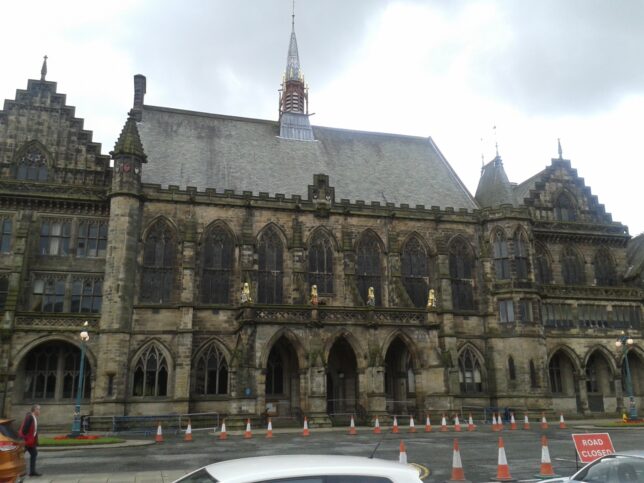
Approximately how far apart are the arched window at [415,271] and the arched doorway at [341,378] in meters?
5.87

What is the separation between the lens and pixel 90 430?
94.9 feet

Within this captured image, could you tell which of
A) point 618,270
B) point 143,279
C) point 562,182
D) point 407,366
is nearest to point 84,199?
point 143,279

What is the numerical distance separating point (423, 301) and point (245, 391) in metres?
14.0

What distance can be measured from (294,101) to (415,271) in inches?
688

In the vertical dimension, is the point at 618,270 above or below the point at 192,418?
above

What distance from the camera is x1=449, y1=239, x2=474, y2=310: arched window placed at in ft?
126

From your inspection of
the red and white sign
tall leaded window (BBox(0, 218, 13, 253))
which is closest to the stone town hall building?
tall leaded window (BBox(0, 218, 13, 253))

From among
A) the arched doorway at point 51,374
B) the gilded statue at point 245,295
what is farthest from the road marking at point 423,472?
the arched doorway at point 51,374

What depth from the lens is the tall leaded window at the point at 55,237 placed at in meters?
32.9

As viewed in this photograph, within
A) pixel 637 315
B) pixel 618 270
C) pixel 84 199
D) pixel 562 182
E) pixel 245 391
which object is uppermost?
pixel 562 182

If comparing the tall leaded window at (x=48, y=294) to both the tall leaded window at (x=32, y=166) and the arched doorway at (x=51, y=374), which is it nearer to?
the arched doorway at (x=51, y=374)

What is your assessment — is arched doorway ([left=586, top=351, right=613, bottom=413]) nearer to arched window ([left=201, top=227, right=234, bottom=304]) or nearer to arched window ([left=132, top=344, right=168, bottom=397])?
arched window ([left=201, top=227, right=234, bottom=304])

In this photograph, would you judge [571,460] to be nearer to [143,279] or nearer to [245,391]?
[245,391]

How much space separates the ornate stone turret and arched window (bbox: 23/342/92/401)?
2080cm
